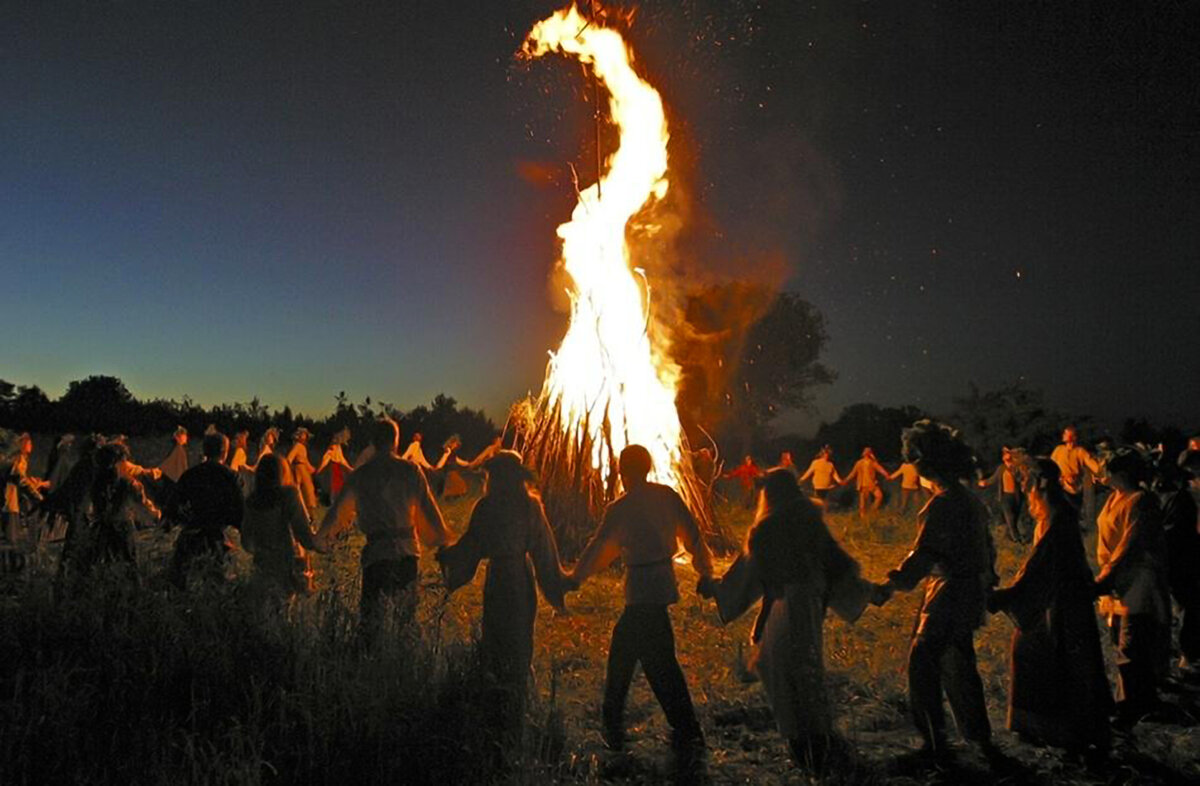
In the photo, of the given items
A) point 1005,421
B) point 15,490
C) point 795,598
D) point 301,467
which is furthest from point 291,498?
point 1005,421

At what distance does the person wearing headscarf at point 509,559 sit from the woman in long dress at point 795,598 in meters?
1.28

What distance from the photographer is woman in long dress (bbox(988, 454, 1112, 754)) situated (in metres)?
5.38

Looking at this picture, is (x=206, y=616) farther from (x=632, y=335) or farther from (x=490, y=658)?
(x=632, y=335)

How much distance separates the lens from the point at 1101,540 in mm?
6574

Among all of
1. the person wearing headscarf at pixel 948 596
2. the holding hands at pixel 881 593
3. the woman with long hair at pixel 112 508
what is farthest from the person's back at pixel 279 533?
the person wearing headscarf at pixel 948 596

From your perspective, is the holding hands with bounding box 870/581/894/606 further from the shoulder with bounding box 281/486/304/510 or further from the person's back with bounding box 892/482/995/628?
the shoulder with bounding box 281/486/304/510

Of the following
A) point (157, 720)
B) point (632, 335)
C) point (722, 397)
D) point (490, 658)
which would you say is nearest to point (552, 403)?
point (632, 335)

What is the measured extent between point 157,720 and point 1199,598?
25.0ft

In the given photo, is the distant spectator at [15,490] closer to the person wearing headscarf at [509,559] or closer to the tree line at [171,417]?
the person wearing headscarf at [509,559]

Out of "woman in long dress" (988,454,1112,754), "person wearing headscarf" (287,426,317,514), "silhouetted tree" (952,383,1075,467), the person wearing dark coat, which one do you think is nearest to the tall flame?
"person wearing headscarf" (287,426,317,514)

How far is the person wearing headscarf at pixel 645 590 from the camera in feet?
17.6

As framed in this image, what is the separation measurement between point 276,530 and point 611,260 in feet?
20.2

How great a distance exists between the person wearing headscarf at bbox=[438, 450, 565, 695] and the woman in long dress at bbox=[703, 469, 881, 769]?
1.28 meters

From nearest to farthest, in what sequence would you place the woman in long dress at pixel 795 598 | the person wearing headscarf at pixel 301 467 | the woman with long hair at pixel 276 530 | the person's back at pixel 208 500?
the woman in long dress at pixel 795 598 → the person's back at pixel 208 500 → the woman with long hair at pixel 276 530 → the person wearing headscarf at pixel 301 467
